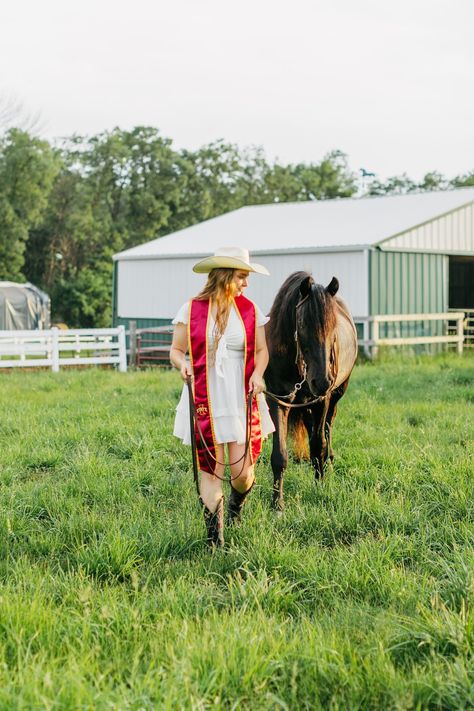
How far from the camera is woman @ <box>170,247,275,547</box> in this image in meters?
5.14

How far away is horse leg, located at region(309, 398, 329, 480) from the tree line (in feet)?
115

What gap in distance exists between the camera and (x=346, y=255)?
22.1 metres

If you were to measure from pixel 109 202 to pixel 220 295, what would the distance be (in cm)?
4291

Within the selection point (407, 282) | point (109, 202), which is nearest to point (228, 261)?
point (407, 282)

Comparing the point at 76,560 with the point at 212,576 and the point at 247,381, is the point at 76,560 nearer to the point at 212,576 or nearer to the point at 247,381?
the point at 212,576

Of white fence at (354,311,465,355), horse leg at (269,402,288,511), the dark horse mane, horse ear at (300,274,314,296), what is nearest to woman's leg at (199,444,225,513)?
horse leg at (269,402,288,511)

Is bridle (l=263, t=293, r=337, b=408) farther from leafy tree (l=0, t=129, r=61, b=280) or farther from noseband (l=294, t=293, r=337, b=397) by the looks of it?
leafy tree (l=0, t=129, r=61, b=280)

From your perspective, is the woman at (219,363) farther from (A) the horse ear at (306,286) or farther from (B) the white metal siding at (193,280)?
(B) the white metal siding at (193,280)

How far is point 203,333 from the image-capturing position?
5.14 metres

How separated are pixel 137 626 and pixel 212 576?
94cm

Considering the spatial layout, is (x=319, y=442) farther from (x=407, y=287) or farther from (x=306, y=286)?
(x=407, y=287)

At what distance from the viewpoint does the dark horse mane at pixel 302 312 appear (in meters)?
5.86

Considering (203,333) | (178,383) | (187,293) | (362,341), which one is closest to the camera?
(203,333)

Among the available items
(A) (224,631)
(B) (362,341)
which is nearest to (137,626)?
(A) (224,631)
